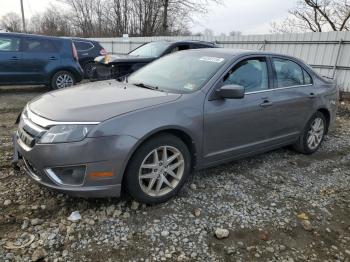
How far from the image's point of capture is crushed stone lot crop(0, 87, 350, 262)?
2.74 m

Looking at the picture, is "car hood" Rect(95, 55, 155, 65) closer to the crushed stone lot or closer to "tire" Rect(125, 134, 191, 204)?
the crushed stone lot

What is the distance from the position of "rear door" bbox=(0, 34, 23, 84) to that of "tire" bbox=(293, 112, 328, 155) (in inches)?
292

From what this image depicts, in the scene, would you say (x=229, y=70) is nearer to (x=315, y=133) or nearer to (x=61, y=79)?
(x=315, y=133)

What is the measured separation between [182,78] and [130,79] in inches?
30.9

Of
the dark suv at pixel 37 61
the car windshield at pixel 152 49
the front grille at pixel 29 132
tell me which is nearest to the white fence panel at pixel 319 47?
the car windshield at pixel 152 49

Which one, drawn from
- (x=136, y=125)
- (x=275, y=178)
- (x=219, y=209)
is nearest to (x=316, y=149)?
(x=275, y=178)

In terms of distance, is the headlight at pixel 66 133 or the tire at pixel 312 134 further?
the tire at pixel 312 134

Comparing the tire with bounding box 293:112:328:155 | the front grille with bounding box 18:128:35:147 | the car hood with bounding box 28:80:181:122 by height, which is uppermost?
the car hood with bounding box 28:80:181:122

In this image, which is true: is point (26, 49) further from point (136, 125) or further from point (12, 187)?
point (136, 125)

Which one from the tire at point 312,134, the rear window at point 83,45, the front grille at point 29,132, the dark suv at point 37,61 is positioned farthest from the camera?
the rear window at point 83,45

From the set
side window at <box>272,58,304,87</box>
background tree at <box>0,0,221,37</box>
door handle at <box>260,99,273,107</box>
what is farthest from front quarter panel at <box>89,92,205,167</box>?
background tree at <box>0,0,221,37</box>

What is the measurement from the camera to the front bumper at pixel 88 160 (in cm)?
284

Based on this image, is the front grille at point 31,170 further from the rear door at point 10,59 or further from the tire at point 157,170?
the rear door at point 10,59

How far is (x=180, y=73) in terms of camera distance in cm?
405
